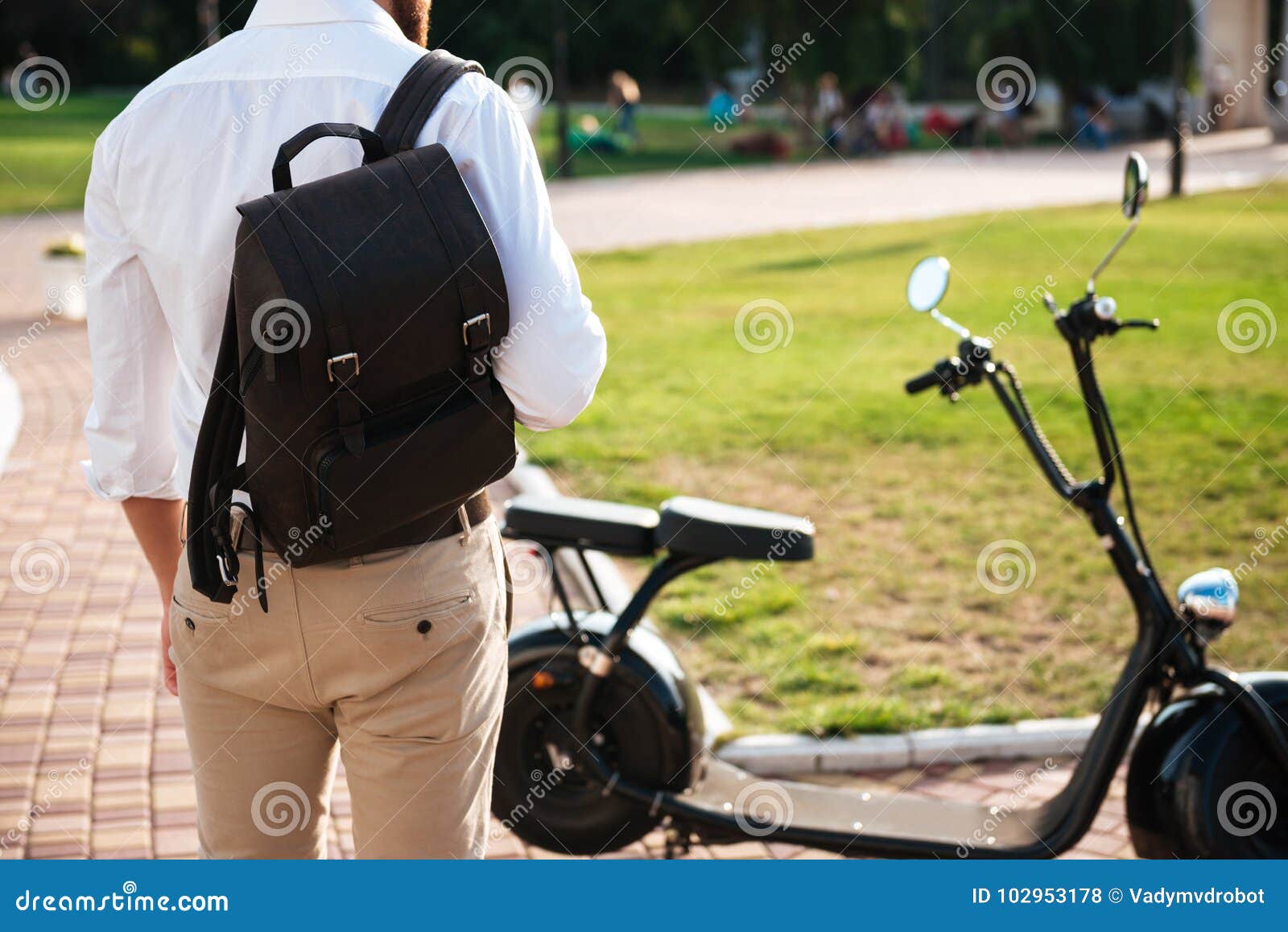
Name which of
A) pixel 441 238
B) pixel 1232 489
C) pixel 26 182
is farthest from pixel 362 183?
pixel 26 182

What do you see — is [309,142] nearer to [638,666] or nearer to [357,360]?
[357,360]

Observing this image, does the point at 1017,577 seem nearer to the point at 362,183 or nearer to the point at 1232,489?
the point at 1232,489

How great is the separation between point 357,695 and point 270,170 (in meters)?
0.69

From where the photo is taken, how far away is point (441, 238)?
1660 mm

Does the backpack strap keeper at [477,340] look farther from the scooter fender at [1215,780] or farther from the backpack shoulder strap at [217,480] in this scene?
the scooter fender at [1215,780]

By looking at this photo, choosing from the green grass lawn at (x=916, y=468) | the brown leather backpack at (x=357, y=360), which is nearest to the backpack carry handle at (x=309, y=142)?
the brown leather backpack at (x=357, y=360)

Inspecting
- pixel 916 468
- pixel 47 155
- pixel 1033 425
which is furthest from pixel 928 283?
pixel 47 155

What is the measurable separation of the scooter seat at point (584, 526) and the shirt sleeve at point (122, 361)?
1319 mm

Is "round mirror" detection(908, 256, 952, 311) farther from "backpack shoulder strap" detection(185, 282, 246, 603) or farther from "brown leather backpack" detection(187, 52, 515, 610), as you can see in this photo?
"backpack shoulder strap" detection(185, 282, 246, 603)

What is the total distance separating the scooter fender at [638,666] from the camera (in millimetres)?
3182

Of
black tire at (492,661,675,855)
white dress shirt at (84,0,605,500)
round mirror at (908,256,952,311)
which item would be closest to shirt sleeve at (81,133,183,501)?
white dress shirt at (84,0,605,500)

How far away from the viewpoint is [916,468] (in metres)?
6.96

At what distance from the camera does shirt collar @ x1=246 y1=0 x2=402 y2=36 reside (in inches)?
68.0
